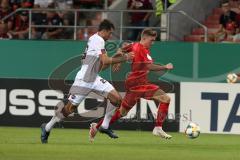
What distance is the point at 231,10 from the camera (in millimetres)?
26344

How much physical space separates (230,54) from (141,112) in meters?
3.87

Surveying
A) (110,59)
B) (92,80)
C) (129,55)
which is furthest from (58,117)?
(129,55)

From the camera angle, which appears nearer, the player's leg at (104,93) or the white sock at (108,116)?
the player's leg at (104,93)

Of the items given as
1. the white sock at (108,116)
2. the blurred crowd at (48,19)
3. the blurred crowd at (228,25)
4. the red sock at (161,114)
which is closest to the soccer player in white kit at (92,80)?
the white sock at (108,116)

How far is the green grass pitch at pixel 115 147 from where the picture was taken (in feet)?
47.5

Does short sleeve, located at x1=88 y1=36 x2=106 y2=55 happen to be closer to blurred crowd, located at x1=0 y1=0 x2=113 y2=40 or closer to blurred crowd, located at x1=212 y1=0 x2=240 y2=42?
blurred crowd, located at x1=212 y1=0 x2=240 y2=42

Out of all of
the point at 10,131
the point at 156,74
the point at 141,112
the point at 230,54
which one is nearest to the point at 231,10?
the point at 230,54

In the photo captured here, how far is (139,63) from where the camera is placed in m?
18.5

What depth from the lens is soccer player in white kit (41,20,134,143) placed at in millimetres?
17016

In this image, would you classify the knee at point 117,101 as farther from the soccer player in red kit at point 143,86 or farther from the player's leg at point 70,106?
the player's leg at point 70,106

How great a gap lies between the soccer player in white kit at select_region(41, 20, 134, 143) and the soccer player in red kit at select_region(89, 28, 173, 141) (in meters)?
0.65

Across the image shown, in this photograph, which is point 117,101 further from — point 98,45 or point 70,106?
point 98,45

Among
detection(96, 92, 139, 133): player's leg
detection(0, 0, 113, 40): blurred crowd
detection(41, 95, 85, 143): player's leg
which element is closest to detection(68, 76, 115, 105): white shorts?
detection(41, 95, 85, 143): player's leg

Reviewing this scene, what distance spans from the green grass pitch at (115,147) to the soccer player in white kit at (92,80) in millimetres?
565
